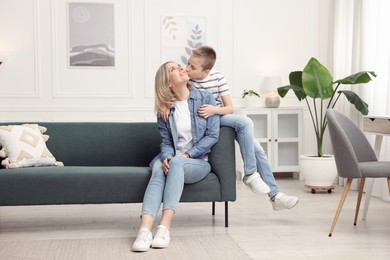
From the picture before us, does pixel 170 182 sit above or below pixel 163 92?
below

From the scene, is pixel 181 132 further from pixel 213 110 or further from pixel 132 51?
pixel 132 51

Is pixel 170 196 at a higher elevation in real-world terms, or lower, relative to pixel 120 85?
lower

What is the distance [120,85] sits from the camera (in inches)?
243

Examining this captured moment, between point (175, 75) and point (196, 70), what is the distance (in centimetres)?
20

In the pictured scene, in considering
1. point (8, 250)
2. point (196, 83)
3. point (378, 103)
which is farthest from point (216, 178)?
point (378, 103)

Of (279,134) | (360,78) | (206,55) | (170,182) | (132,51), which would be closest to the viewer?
(170,182)

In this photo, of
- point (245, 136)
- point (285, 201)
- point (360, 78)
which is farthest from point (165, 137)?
point (360, 78)

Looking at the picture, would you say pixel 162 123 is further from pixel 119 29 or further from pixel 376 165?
pixel 119 29

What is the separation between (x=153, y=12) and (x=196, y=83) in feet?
8.46

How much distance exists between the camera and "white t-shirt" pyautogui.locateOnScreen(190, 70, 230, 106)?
3.84 meters

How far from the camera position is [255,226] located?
3.79 m

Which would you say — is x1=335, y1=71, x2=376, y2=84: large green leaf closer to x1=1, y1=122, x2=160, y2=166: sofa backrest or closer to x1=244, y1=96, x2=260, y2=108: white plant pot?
x1=244, y1=96, x2=260, y2=108: white plant pot

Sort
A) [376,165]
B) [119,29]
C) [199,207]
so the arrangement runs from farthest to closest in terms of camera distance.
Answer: [119,29] < [199,207] < [376,165]

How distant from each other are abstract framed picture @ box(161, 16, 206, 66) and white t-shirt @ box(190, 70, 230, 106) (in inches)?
94.2
